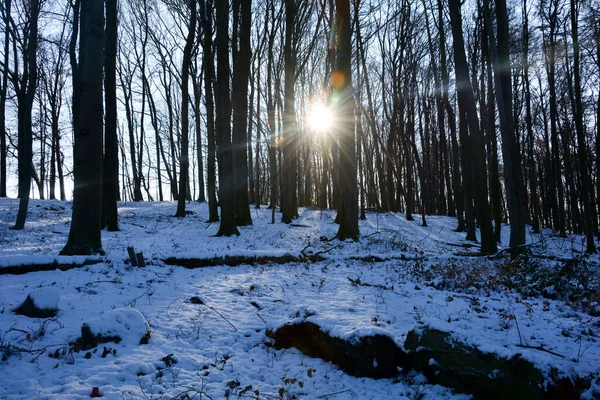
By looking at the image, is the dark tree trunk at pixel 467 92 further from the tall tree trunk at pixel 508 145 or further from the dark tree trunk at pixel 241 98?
the dark tree trunk at pixel 241 98

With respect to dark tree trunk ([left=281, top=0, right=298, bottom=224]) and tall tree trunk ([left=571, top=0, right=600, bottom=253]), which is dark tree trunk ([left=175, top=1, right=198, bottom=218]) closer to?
dark tree trunk ([left=281, top=0, right=298, bottom=224])

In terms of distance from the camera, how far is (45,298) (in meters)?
4.48

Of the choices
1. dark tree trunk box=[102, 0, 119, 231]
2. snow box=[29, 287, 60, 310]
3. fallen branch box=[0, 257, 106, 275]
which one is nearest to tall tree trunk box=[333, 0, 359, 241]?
fallen branch box=[0, 257, 106, 275]

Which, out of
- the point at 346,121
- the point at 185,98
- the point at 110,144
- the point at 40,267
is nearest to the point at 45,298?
the point at 40,267

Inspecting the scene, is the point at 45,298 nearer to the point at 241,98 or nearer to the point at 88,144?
the point at 88,144

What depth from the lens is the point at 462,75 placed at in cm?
1106

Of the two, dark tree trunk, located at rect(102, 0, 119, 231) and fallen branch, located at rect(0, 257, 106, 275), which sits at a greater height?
dark tree trunk, located at rect(102, 0, 119, 231)

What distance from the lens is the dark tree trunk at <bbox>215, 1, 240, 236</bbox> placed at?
13086 millimetres

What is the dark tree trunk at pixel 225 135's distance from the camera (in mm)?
13086

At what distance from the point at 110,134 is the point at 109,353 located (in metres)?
12.8

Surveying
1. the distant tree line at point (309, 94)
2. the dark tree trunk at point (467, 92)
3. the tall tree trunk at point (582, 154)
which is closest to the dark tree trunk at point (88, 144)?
the distant tree line at point (309, 94)

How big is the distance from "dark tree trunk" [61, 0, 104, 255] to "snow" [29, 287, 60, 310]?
3351 mm

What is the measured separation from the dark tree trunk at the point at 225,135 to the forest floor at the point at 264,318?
447cm

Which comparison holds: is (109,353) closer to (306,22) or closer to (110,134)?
(110,134)
